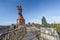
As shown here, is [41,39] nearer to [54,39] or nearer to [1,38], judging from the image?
[54,39]

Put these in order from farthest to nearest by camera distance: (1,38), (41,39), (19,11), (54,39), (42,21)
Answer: (42,21)
(19,11)
(41,39)
(54,39)
(1,38)

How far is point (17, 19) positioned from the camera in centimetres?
3619

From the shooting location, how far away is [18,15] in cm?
3575

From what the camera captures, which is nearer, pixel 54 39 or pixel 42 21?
pixel 54 39

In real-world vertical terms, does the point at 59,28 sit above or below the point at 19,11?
below

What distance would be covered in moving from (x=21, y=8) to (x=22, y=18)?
2636 millimetres

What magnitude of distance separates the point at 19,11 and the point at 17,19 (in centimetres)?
245

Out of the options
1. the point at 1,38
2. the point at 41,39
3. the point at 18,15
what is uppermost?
the point at 18,15

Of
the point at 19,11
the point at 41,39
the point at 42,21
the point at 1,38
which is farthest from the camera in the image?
the point at 42,21

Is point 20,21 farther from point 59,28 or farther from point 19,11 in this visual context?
point 59,28

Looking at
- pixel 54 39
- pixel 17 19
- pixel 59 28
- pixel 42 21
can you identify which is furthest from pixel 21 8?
pixel 54 39

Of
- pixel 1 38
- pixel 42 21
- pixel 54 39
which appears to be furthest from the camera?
pixel 42 21

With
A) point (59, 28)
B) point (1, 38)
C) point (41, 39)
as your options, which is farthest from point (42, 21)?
point (1, 38)

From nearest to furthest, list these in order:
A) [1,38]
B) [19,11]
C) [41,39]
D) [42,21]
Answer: [1,38]
[41,39]
[19,11]
[42,21]
